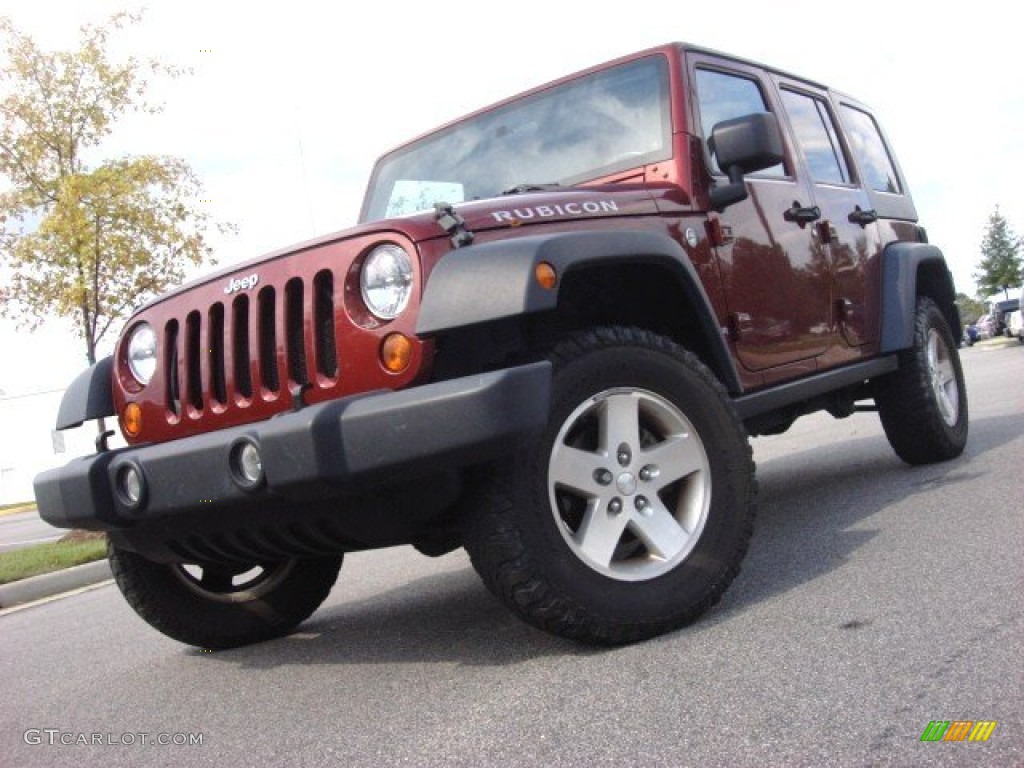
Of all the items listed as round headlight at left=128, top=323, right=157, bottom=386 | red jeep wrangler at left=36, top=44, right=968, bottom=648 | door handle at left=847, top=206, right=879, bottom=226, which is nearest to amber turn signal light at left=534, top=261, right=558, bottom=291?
red jeep wrangler at left=36, top=44, right=968, bottom=648

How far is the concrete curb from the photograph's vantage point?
7405 millimetres

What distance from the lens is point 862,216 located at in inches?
212

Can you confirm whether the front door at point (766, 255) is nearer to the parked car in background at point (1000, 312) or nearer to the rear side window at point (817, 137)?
the rear side window at point (817, 137)

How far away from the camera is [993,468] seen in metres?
5.58

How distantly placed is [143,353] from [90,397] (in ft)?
1.02

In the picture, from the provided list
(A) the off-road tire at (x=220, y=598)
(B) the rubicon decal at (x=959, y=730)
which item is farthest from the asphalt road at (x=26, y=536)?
(B) the rubicon decal at (x=959, y=730)

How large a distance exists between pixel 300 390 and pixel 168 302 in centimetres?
87

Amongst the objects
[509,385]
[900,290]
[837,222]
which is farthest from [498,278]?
[900,290]

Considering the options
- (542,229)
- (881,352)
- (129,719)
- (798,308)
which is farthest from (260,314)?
(881,352)

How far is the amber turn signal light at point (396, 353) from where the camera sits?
2941 millimetres

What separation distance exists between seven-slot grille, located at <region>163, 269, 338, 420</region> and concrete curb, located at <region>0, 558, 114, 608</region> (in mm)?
4553

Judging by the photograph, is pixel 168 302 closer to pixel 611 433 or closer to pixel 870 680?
pixel 611 433

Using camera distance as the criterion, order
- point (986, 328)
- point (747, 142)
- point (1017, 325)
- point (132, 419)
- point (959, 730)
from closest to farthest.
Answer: point (959, 730), point (132, 419), point (747, 142), point (1017, 325), point (986, 328)

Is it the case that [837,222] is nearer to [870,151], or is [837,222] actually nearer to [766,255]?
[766,255]
